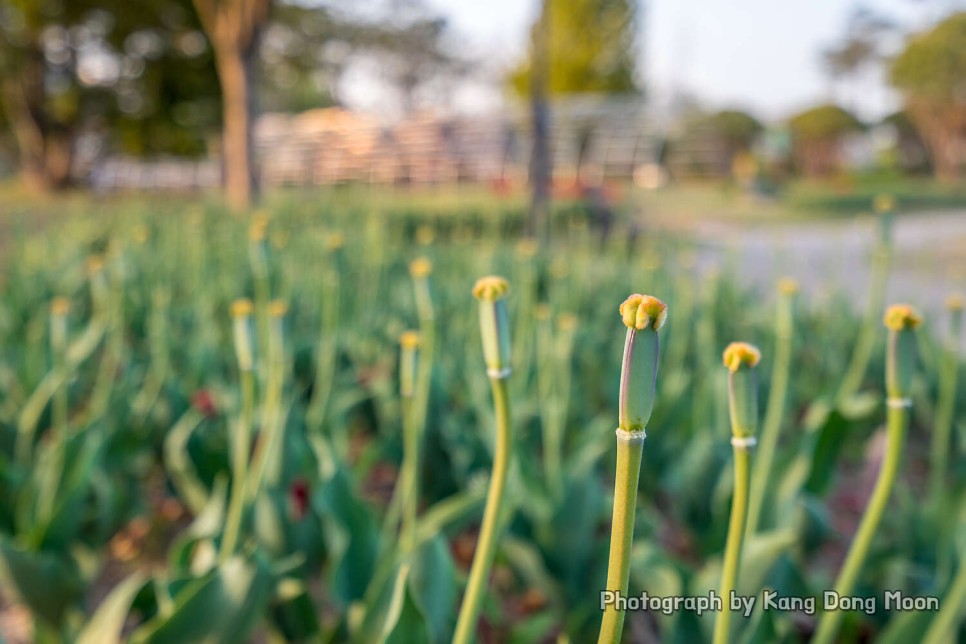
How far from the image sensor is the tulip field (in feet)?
2.77

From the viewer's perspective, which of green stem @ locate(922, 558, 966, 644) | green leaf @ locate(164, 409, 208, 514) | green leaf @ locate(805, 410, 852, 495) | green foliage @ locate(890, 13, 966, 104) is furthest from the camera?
green foliage @ locate(890, 13, 966, 104)

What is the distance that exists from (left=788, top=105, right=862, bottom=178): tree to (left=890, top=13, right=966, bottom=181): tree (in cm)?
182

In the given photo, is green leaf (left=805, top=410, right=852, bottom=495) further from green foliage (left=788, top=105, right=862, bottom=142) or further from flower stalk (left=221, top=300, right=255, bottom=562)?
green foliage (left=788, top=105, right=862, bottom=142)

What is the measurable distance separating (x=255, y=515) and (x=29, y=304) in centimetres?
204

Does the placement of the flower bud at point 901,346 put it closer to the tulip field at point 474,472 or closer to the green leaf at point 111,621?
the tulip field at point 474,472

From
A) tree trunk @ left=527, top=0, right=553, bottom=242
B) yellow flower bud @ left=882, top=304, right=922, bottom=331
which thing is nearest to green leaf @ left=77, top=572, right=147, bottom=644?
yellow flower bud @ left=882, top=304, right=922, bottom=331

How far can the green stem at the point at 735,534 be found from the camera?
58 centimetres

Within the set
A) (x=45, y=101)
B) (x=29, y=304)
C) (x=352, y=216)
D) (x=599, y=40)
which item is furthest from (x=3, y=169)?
(x=29, y=304)

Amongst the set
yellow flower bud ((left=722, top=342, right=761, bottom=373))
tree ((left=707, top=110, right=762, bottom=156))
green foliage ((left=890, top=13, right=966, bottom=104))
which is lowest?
yellow flower bud ((left=722, top=342, right=761, bottom=373))

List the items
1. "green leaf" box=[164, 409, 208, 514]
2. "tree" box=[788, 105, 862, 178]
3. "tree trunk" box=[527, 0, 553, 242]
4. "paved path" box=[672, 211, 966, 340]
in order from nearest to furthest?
"green leaf" box=[164, 409, 208, 514] < "paved path" box=[672, 211, 966, 340] < "tree trunk" box=[527, 0, 553, 242] < "tree" box=[788, 105, 862, 178]

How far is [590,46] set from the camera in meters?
23.0

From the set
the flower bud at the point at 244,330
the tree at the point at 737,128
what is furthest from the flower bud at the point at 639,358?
the tree at the point at 737,128

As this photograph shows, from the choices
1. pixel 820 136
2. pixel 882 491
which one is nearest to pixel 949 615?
pixel 882 491

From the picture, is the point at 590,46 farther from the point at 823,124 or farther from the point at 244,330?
the point at 244,330
